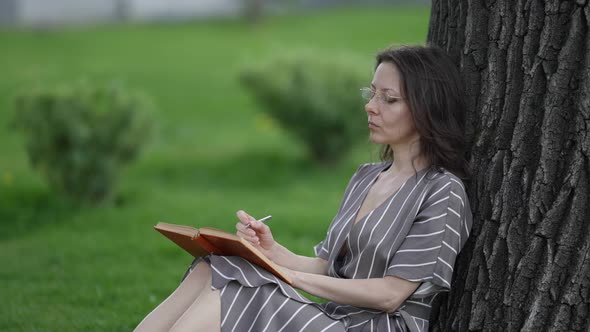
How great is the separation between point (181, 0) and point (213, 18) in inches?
74.4

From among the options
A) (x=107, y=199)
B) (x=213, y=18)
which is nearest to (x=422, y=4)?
(x=213, y=18)

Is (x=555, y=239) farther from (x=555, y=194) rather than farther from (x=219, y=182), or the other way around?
(x=219, y=182)

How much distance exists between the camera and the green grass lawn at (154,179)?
15.9ft

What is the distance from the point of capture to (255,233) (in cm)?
308

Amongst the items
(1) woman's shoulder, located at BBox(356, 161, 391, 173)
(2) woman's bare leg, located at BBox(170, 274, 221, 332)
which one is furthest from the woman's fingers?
(1) woman's shoulder, located at BBox(356, 161, 391, 173)

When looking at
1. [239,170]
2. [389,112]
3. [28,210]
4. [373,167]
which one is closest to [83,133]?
[28,210]

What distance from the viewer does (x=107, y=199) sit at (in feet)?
24.3

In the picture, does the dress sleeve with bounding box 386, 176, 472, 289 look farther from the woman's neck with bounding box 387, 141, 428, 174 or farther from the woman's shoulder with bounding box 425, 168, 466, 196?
the woman's neck with bounding box 387, 141, 428, 174

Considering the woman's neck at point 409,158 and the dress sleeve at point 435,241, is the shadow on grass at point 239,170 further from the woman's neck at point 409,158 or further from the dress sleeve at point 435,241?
the dress sleeve at point 435,241

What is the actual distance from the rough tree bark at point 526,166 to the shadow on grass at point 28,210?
14.8ft

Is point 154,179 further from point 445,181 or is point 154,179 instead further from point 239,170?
point 445,181

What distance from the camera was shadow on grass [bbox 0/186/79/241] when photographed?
6711 millimetres

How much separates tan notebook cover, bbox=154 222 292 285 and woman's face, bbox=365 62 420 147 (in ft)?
1.81

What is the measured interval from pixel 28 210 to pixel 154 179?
5.85ft
